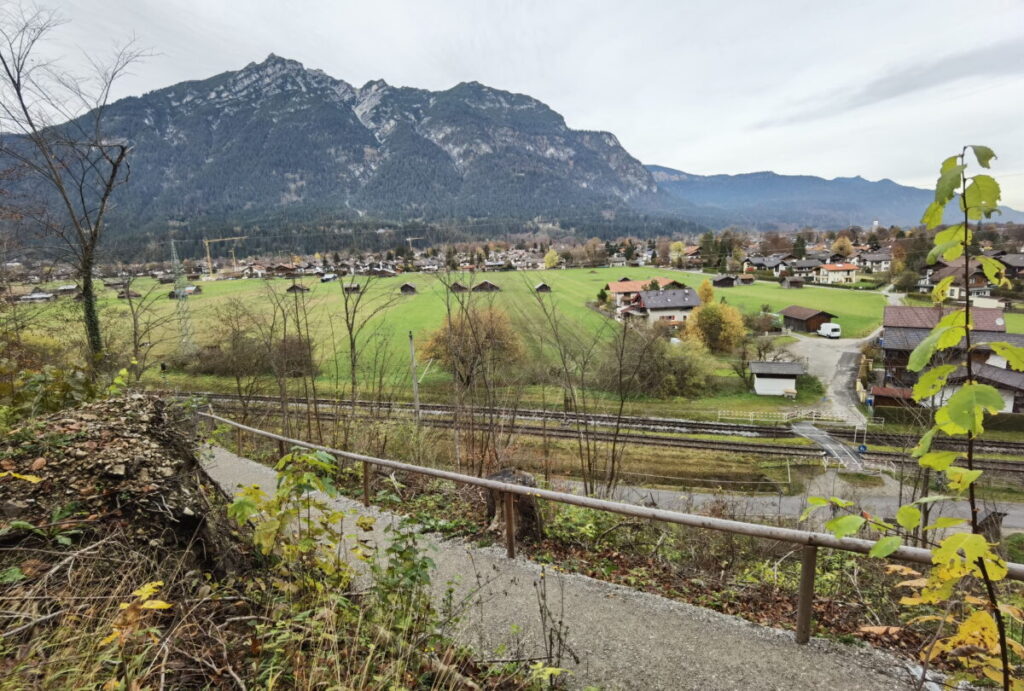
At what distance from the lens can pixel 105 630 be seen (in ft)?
7.54

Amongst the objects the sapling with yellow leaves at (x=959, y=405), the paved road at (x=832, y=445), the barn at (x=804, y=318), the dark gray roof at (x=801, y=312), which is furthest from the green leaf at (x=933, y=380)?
the dark gray roof at (x=801, y=312)

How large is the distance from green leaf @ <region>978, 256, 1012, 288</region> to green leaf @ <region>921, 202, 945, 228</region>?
0.60 feet

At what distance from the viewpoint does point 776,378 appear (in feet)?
99.6

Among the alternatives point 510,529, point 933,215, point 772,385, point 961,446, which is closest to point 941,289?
point 933,215

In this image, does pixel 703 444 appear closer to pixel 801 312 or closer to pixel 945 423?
pixel 945 423

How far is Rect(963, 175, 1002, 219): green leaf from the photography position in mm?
1351

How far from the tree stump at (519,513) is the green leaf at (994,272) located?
3.79 metres

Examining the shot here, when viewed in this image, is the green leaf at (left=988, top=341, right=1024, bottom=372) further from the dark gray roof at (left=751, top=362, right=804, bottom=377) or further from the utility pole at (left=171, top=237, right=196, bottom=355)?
the dark gray roof at (left=751, top=362, right=804, bottom=377)

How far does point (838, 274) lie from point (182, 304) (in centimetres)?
7099

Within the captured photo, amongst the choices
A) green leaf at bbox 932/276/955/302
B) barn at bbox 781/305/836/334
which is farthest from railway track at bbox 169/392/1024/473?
barn at bbox 781/305/836/334

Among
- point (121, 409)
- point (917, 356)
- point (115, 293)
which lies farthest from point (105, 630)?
point (115, 293)

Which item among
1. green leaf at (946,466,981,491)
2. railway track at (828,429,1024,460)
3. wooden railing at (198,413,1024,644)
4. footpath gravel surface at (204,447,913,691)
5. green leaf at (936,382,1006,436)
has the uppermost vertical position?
green leaf at (936,382,1006,436)

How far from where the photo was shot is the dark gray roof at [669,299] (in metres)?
46.1

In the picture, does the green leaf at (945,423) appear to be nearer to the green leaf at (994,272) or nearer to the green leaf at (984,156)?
the green leaf at (994,272)
